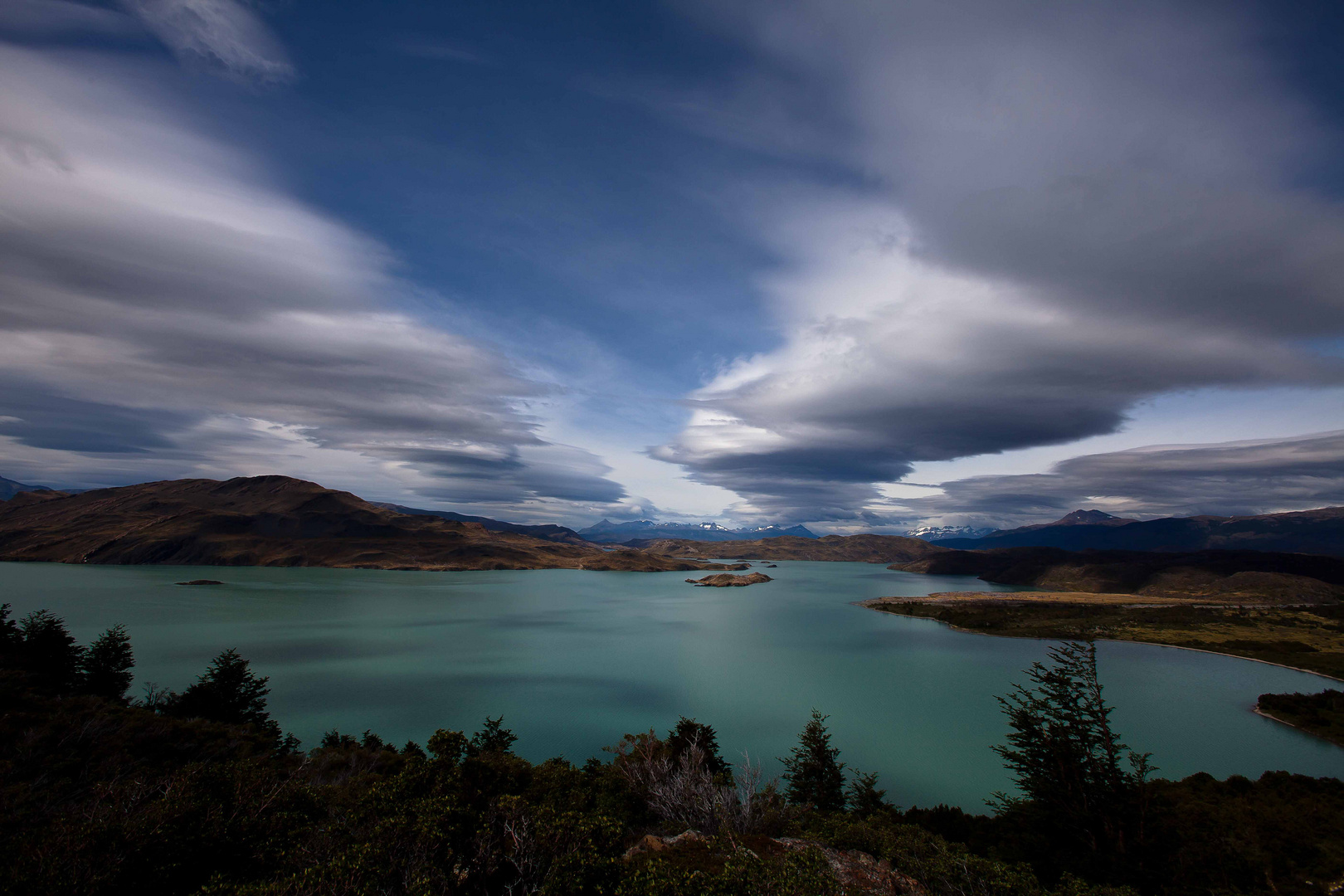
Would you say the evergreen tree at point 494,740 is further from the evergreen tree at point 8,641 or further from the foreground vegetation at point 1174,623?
the foreground vegetation at point 1174,623

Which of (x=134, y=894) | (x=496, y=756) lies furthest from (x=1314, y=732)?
(x=134, y=894)

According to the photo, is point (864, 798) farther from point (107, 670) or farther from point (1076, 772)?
point (107, 670)

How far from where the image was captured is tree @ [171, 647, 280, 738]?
34.6 metres

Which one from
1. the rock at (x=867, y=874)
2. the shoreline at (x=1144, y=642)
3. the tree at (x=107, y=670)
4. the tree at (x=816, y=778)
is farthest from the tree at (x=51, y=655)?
the shoreline at (x=1144, y=642)

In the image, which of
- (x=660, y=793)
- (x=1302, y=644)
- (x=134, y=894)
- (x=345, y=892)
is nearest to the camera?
(x=345, y=892)

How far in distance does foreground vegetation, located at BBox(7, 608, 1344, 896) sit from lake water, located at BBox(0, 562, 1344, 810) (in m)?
6.80

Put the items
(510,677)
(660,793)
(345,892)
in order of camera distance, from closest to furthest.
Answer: (345,892) < (660,793) < (510,677)

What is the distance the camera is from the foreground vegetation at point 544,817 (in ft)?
35.5

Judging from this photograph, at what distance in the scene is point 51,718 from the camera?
2278 cm

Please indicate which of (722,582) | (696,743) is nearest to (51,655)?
(696,743)

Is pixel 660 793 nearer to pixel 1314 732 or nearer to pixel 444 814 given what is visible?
pixel 444 814

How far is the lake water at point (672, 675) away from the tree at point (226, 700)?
3.83 metres

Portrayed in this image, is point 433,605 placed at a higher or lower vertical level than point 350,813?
lower

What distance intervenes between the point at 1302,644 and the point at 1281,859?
9695 centimetres
